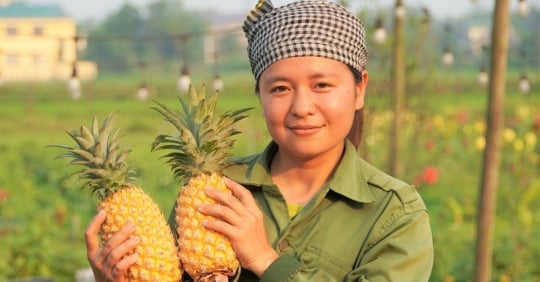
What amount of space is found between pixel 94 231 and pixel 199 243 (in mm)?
270

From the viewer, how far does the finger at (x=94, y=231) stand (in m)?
2.53

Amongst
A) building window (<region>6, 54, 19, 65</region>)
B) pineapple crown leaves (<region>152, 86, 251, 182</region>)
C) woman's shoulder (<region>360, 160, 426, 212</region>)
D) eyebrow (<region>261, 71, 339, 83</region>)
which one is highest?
eyebrow (<region>261, 71, 339, 83</region>)

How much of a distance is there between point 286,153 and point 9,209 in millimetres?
9373

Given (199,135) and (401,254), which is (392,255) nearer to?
(401,254)

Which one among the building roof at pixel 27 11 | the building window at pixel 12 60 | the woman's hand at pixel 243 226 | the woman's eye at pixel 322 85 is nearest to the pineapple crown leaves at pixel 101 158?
the woman's hand at pixel 243 226

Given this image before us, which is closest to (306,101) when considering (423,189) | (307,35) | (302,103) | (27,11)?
(302,103)

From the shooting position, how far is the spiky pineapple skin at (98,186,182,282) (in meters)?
2.45

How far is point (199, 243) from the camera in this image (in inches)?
96.2

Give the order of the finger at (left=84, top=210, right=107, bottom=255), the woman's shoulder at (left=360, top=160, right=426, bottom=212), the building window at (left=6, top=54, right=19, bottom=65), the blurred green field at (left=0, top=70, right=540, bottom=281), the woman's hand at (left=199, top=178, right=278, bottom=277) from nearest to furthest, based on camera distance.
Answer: the woman's hand at (left=199, top=178, right=278, bottom=277) < the finger at (left=84, top=210, right=107, bottom=255) < the woman's shoulder at (left=360, top=160, right=426, bottom=212) < the blurred green field at (left=0, top=70, right=540, bottom=281) < the building window at (left=6, top=54, right=19, bottom=65)

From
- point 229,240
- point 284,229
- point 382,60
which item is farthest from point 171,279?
point 382,60

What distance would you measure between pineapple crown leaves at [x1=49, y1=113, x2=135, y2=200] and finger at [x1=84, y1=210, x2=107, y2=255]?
0.07 metres

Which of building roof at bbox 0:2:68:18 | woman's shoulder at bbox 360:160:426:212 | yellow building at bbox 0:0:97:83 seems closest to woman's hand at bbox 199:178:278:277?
woman's shoulder at bbox 360:160:426:212

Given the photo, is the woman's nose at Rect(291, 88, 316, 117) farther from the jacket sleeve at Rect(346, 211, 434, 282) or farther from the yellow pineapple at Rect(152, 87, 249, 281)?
the jacket sleeve at Rect(346, 211, 434, 282)

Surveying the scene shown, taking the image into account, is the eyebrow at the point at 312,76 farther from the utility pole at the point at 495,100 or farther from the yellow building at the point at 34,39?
the yellow building at the point at 34,39
